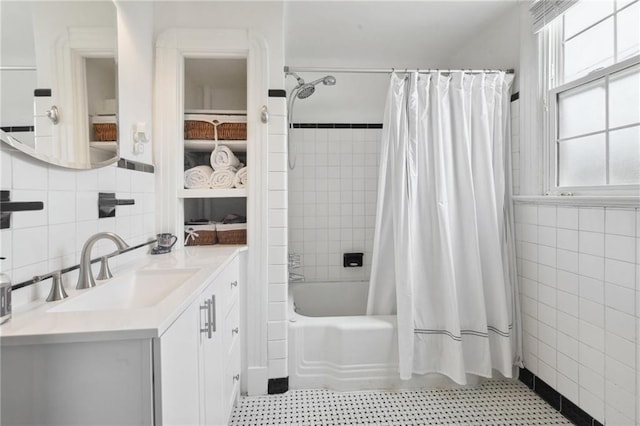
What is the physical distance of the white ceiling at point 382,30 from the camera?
2.09 m

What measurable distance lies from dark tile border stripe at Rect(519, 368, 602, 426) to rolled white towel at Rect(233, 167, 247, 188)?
2052mm

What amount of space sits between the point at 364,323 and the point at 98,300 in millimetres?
1392

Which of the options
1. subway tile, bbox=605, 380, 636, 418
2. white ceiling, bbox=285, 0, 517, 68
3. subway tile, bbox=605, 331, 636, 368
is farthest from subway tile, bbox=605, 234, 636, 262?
white ceiling, bbox=285, 0, 517, 68

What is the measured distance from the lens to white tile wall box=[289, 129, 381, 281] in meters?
2.86

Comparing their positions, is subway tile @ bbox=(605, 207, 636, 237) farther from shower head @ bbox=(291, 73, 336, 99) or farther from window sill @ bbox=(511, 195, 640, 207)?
shower head @ bbox=(291, 73, 336, 99)

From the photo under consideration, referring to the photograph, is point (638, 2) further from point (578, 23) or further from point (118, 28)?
point (118, 28)

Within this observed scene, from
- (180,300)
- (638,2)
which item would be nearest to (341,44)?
(638,2)

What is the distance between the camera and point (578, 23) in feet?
5.81

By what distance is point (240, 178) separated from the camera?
1.99 meters

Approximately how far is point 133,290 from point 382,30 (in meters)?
2.25

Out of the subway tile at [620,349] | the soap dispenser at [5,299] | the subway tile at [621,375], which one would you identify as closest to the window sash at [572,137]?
the subway tile at [620,349]

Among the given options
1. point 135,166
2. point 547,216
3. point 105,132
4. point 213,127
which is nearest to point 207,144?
point 213,127

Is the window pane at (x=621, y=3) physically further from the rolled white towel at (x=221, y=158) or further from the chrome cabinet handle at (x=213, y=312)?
the chrome cabinet handle at (x=213, y=312)

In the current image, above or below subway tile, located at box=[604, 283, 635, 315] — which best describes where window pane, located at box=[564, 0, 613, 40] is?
above
